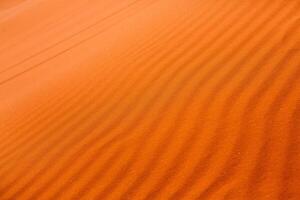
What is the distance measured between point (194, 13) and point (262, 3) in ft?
3.26

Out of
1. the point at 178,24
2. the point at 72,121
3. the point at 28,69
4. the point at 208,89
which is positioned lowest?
the point at 72,121

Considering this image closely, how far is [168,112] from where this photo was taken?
3035 mm

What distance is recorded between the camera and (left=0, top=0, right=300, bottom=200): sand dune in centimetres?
231

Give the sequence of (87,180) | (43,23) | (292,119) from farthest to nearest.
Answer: (43,23) → (87,180) → (292,119)

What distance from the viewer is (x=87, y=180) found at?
2617 millimetres

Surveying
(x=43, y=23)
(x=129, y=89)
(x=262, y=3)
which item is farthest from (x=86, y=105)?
(x=43, y=23)

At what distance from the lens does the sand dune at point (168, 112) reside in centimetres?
231

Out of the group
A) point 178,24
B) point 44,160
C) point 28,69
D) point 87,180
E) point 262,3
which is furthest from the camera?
point 28,69

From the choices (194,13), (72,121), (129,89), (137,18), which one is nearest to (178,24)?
(194,13)

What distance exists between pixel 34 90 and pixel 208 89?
2.64 meters

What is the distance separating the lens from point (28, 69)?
5543 mm

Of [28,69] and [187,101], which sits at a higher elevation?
[28,69]

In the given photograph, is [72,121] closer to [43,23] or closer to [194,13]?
[194,13]

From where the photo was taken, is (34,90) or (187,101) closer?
(187,101)
